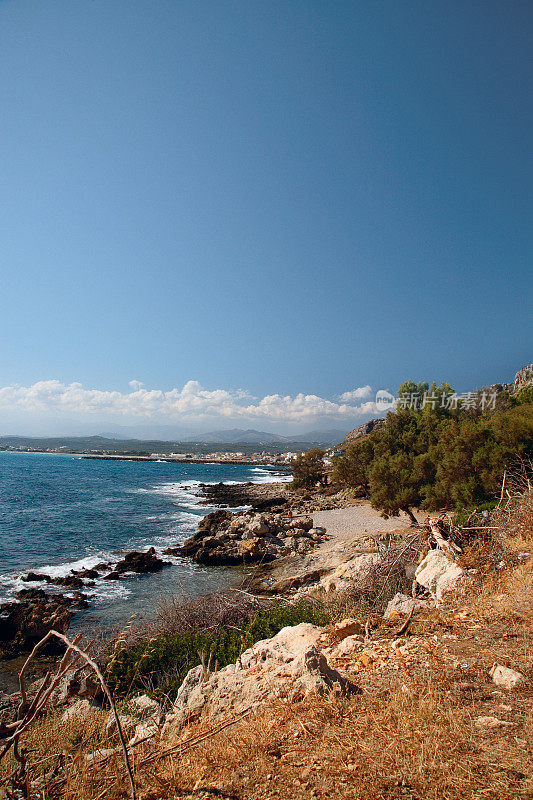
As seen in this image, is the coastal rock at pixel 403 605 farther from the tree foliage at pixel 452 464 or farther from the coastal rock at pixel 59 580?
the coastal rock at pixel 59 580

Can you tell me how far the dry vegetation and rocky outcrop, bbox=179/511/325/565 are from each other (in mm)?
14509

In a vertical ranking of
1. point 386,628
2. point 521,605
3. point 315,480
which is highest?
point 521,605

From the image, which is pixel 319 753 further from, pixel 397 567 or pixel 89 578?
pixel 89 578

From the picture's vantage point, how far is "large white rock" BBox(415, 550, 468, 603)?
22.4ft

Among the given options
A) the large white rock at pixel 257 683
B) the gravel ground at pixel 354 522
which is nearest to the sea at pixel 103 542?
the large white rock at pixel 257 683

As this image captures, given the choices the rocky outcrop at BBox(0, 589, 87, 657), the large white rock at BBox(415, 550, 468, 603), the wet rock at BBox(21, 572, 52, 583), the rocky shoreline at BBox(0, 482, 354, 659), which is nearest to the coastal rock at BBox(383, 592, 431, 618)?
the large white rock at BBox(415, 550, 468, 603)

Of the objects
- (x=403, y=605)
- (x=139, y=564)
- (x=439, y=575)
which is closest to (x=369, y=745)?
(x=403, y=605)

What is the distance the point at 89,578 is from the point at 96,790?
59.7 ft

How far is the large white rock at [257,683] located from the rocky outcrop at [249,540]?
13152 millimetres

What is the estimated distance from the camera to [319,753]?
3148mm

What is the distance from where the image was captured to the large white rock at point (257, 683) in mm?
4180

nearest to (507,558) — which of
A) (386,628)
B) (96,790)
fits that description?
(386,628)

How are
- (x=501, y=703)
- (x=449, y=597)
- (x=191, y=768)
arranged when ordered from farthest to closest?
(x=449, y=597) < (x=501, y=703) < (x=191, y=768)

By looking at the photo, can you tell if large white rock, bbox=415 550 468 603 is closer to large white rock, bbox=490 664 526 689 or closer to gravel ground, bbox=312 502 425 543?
large white rock, bbox=490 664 526 689
